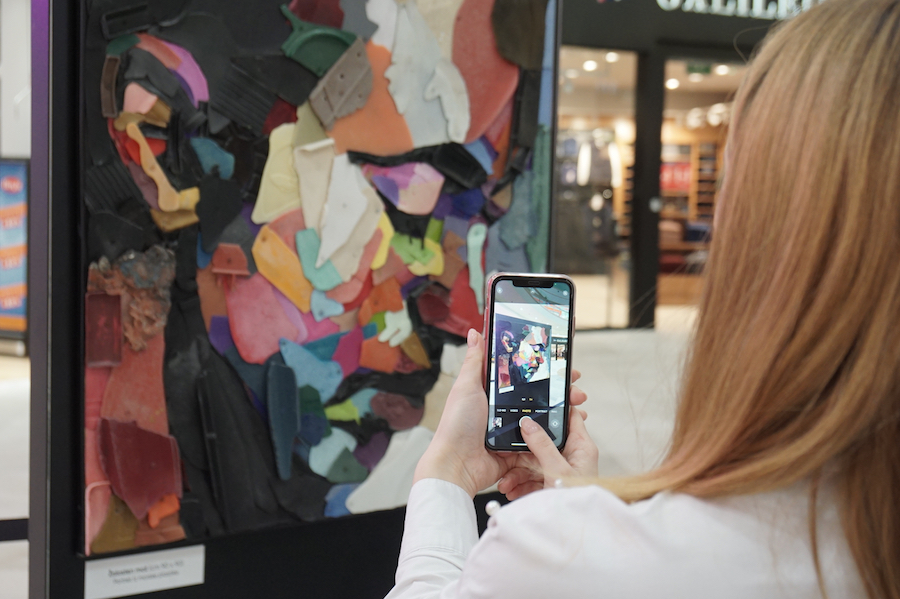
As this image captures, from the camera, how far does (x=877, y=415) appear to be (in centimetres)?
49

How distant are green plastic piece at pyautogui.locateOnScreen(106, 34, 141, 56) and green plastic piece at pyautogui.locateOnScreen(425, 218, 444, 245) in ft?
2.09

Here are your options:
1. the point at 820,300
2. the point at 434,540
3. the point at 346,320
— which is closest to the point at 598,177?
the point at 346,320

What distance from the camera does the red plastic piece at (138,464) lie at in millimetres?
1255

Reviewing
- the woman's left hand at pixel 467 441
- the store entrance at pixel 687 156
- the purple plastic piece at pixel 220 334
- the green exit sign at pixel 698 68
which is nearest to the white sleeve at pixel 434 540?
the woman's left hand at pixel 467 441

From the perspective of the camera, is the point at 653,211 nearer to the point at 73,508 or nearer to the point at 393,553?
the point at 393,553

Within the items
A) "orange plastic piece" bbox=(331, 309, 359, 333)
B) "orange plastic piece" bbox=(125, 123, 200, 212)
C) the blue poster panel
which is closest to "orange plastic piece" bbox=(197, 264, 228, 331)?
"orange plastic piece" bbox=(125, 123, 200, 212)

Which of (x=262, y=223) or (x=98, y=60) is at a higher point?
(x=98, y=60)

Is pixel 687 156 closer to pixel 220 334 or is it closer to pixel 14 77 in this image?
pixel 14 77

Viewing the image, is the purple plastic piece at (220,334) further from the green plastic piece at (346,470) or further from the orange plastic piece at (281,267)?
the green plastic piece at (346,470)

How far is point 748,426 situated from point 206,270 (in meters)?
1.04

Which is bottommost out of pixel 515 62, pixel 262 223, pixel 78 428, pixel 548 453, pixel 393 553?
pixel 393 553

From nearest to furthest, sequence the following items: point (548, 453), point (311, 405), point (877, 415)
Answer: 1. point (877, 415)
2. point (548, 453)
3. point (311, 405)

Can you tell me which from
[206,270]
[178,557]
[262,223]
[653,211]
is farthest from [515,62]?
[653,211]

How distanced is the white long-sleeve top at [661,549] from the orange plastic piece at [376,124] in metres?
1.04
